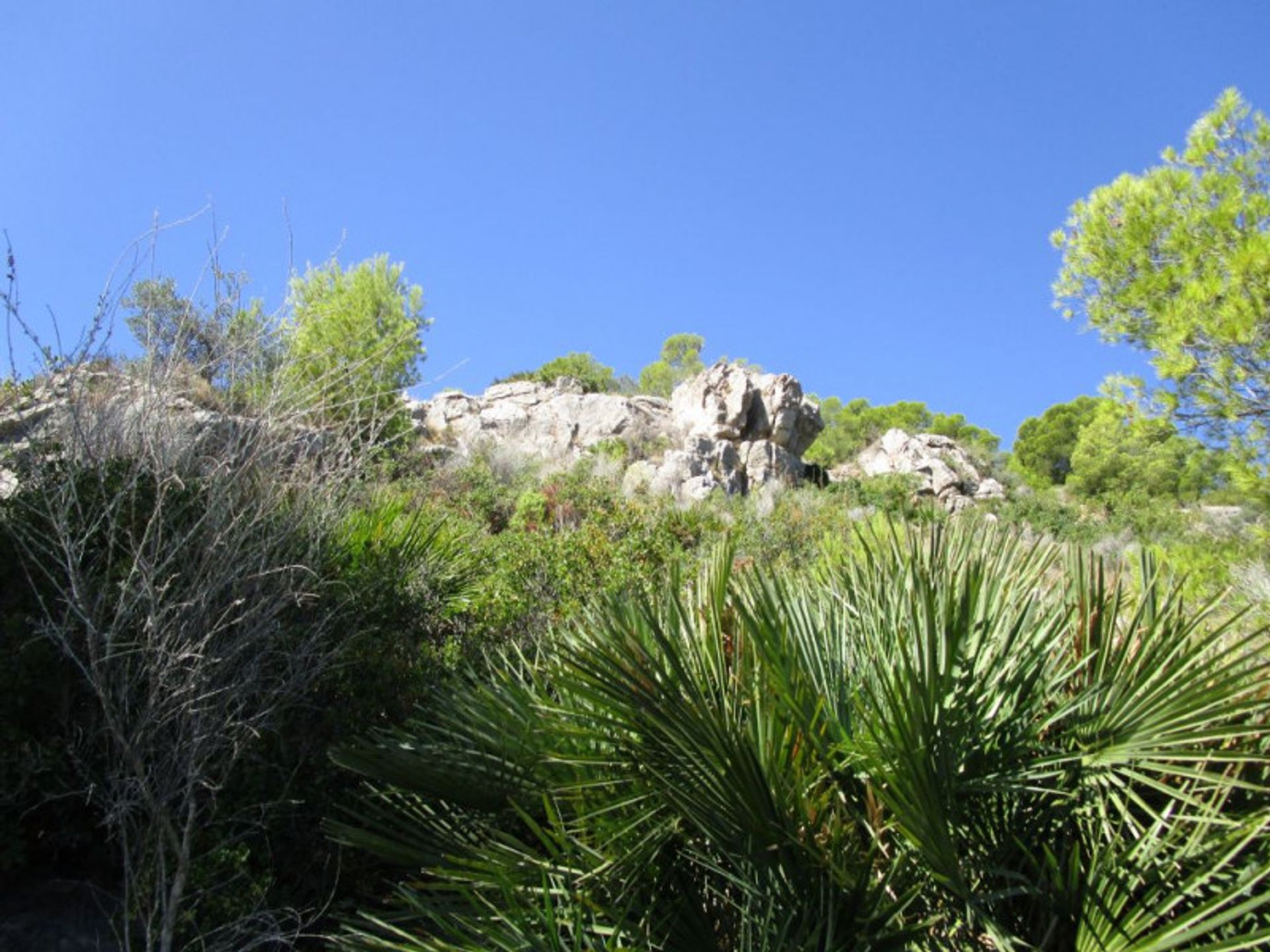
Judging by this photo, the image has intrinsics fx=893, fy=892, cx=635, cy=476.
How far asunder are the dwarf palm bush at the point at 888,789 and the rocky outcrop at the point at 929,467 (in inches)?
890

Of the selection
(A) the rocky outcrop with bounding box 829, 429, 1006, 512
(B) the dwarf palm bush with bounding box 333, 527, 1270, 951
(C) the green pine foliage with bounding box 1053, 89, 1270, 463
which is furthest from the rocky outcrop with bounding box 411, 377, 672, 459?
(B) the dwarf palm bush with bounding box 333, 527, 1270, 951

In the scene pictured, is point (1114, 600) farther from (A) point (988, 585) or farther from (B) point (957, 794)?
(B) point (957, 794)

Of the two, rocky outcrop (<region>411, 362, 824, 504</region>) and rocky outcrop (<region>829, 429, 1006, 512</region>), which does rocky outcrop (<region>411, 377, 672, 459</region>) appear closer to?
rocky outcrop (<region>411, 362, 824, 504</region>)

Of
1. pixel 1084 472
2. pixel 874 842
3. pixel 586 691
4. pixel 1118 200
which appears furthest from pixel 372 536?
pixel 1084 472

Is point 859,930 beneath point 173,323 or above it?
beneath

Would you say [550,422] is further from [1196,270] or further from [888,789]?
[888,789]

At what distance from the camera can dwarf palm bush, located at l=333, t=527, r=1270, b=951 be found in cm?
233

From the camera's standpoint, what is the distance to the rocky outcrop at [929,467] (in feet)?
85.7

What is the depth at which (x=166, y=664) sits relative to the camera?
4.00 m

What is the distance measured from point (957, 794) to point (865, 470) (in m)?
27.4

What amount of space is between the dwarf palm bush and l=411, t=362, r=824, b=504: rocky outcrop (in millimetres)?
18517

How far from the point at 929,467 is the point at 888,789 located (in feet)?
85.6

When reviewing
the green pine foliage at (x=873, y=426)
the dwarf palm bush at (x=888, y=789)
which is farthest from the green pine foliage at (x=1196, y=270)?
the green pine foliage at (x=873, y=426)

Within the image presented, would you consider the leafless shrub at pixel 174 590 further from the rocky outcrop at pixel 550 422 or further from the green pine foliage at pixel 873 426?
the green pine foliage at pixel 873 426
